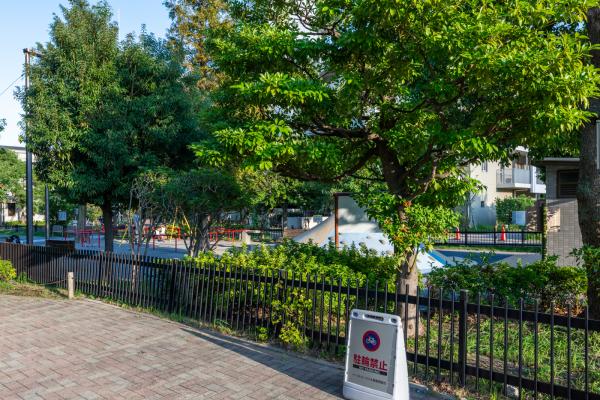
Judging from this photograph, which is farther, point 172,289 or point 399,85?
point 172,289

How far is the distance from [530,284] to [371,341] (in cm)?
444

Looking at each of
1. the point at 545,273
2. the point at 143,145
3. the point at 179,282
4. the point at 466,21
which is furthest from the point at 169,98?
the point at 545,273

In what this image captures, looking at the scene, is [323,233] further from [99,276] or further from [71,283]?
[71,283]

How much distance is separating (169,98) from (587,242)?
10.5m

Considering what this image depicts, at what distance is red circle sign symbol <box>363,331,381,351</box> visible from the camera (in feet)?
16.2

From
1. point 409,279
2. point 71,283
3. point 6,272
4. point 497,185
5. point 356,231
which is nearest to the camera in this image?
point 409,279

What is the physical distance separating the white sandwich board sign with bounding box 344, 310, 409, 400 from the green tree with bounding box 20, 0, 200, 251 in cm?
821

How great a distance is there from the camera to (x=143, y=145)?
12797 millimetres

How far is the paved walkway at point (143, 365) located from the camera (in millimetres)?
5225

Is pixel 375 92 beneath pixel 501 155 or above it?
above

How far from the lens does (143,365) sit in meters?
6.06

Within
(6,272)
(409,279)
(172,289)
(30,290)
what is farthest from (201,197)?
(6,272)

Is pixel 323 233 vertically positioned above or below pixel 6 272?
above

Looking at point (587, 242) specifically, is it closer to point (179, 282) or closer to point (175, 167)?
point (179, 282)
